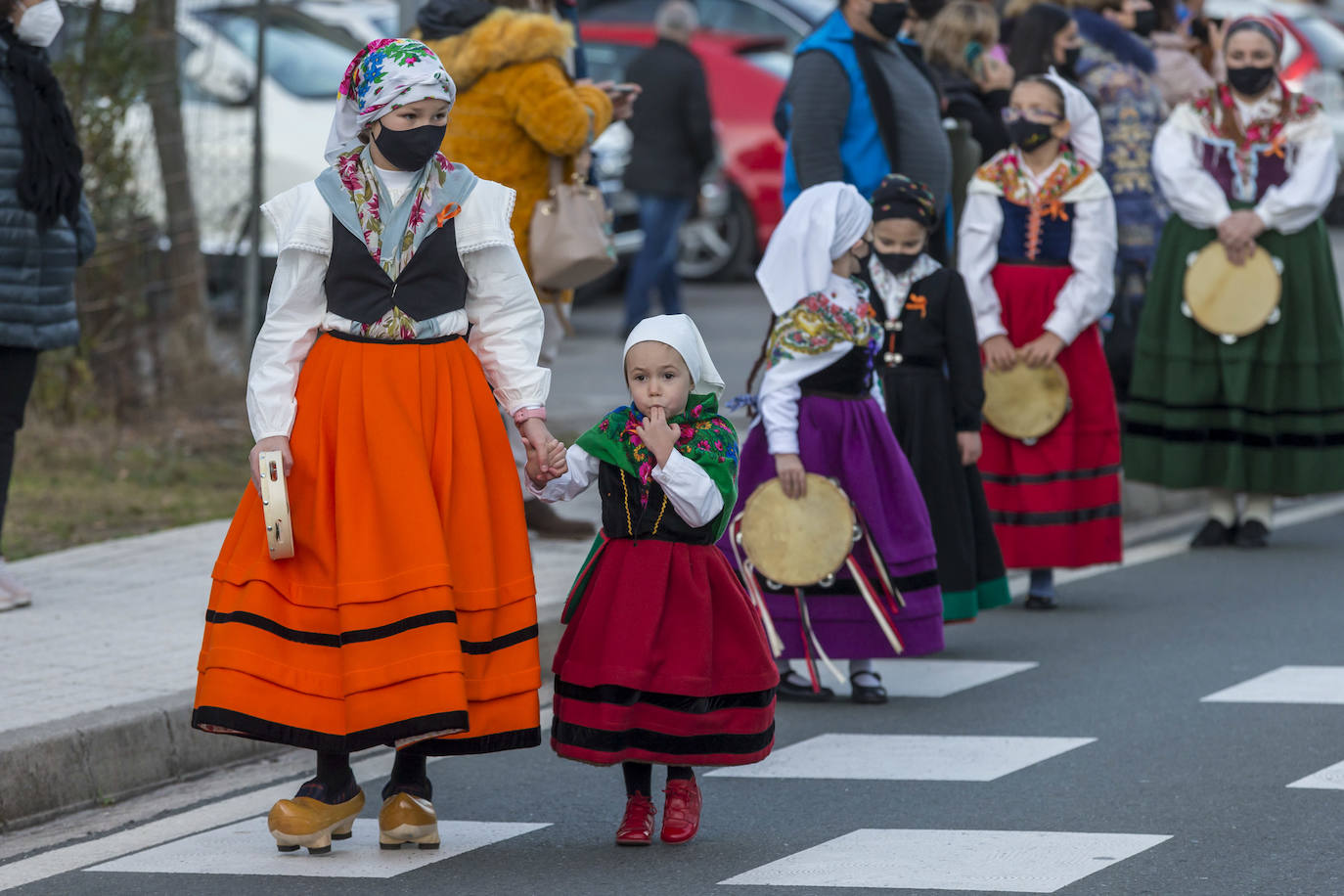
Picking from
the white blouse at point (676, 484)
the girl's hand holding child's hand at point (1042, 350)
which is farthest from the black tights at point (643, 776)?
the girl's hand holding child's hand at point (1042, 350)

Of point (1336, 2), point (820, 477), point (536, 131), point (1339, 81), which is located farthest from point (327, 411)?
point (1336, 2)

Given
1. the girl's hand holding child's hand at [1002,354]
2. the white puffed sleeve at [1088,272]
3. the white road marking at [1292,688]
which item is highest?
the white puffed sleeve at [1088,272]

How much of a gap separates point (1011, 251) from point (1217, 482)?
1.91 metres

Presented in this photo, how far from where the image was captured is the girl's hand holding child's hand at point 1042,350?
8539 mm

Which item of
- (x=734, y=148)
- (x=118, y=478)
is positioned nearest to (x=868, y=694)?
(x=118, y=478)

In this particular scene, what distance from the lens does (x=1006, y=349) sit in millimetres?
8578

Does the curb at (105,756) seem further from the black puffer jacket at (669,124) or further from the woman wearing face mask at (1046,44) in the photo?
the black puffer jacket at (669,124)

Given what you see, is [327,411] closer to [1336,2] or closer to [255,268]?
[255,268]

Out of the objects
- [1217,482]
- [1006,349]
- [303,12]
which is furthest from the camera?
[303,12]

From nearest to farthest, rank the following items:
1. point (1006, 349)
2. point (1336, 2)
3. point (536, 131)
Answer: point (536, 131) → point (1006, 349) → point (1336, 2)

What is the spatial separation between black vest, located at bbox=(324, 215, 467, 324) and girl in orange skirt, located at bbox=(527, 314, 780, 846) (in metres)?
0.44

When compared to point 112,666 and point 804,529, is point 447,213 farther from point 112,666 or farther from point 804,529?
point 112,666

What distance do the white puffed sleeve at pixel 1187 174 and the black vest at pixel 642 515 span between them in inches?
Result: 188

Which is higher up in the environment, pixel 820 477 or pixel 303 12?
pixel 303 12
